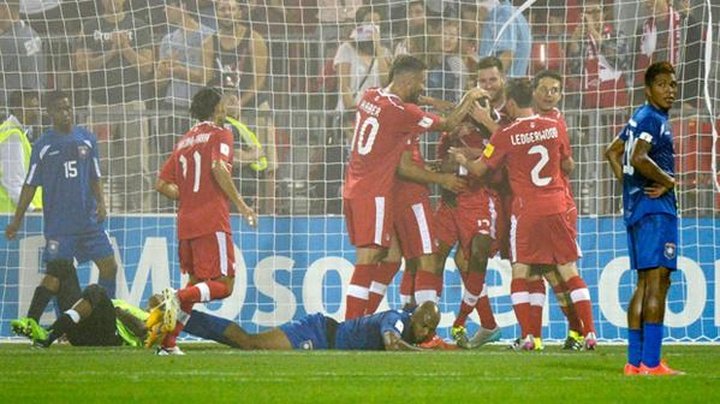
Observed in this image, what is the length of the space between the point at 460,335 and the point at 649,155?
5.02m

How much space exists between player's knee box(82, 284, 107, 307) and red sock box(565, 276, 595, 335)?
3420 mm

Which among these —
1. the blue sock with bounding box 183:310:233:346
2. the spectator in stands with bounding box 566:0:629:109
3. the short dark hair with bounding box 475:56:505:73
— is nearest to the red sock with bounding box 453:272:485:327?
the short dark hair with bounding box 475:56:505:73

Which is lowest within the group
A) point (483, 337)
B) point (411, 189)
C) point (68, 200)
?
point (483, 337)

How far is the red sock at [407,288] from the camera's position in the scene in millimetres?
13498

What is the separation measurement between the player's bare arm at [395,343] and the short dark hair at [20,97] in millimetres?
4103

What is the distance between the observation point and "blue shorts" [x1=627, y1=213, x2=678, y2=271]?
846cm

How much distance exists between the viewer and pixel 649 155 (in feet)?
27.9

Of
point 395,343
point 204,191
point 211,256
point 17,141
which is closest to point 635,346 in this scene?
point 395,343

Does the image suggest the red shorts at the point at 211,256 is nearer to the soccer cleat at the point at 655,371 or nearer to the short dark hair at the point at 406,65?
the short dark hair at the point at 406,65

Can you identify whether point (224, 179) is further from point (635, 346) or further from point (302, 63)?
point (635, 346)

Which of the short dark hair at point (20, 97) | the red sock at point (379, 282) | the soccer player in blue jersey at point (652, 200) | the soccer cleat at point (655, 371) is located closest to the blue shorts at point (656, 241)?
the soccer player in blue jersey at point (652, 200)

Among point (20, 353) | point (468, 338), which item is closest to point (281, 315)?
point (468, 338)

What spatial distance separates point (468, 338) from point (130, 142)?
3.20 metres

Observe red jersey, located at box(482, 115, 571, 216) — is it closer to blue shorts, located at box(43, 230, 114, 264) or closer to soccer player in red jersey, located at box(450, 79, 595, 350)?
soccer player in red jersey, located at box(450, 79, 595, 350)
